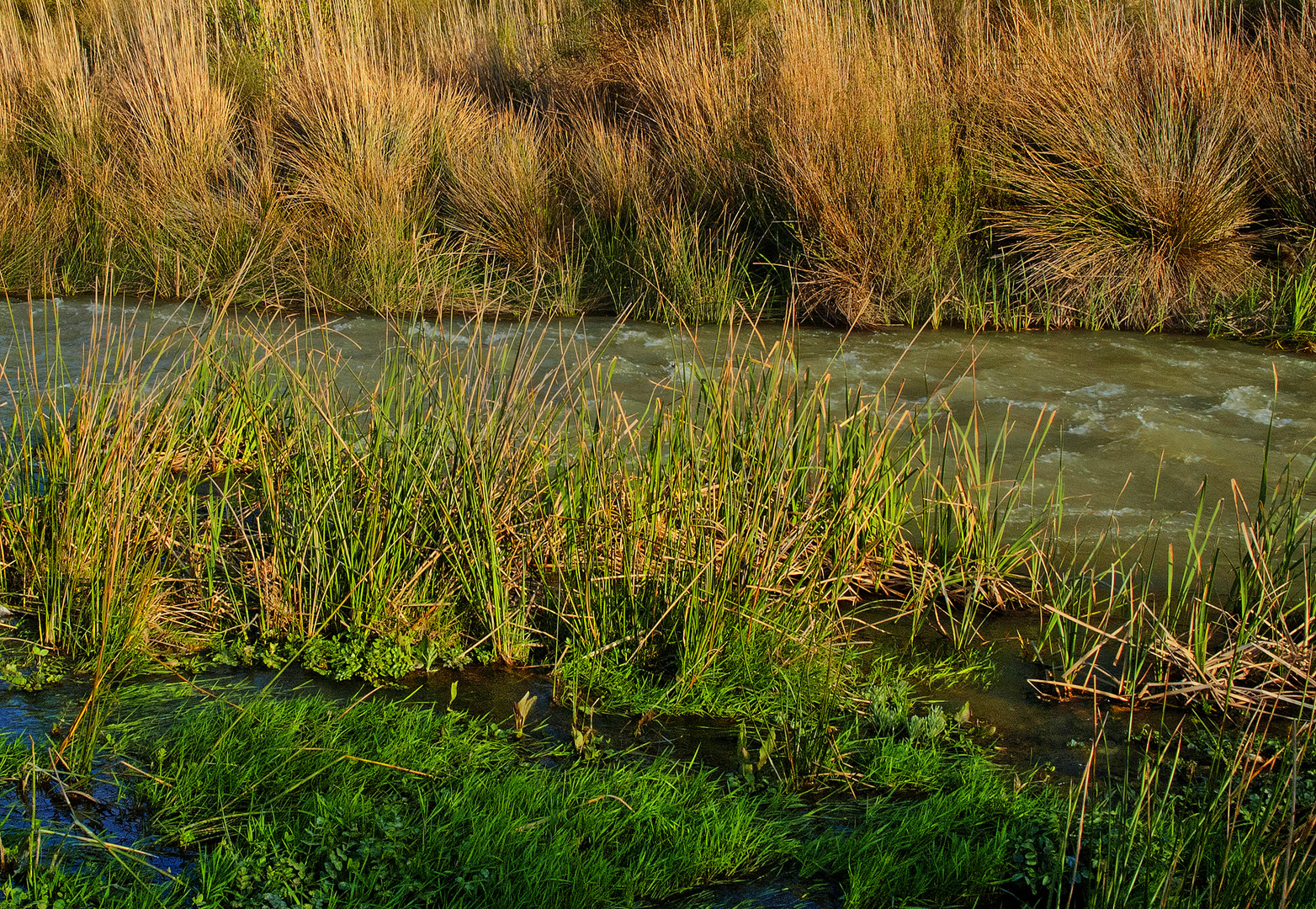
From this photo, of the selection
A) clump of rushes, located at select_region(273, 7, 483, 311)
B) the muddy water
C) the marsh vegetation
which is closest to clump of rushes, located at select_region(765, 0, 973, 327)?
the muddy water

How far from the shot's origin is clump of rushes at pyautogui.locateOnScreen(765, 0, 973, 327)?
22.4ft

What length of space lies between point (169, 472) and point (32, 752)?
136 centimetres

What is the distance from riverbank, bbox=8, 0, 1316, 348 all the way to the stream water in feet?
1.14

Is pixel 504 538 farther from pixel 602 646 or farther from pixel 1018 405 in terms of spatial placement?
pixel 1018 405

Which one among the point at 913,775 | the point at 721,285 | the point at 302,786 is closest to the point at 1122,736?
the point at 913,775

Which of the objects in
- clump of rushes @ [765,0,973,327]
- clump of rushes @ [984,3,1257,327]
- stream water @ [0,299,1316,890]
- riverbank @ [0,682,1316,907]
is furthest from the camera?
clump of rushes @ [765,0,973,327]

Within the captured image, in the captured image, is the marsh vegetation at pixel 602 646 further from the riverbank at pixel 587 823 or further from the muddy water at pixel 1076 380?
the muddy water at pixel 1076 380

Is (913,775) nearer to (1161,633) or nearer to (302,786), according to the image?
(1161,633)

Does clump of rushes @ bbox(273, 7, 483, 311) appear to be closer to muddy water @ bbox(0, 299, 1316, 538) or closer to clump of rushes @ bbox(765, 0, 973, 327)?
muddy water @ bbox(0, 299, 1316, 538)

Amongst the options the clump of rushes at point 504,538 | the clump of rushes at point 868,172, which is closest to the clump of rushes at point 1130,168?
the clump of rushes at point 868,172

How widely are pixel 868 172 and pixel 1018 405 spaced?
1.94m

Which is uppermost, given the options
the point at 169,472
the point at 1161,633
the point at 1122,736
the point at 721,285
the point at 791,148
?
the point at 791,148

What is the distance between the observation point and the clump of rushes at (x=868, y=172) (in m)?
6.82

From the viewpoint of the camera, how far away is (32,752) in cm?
213
